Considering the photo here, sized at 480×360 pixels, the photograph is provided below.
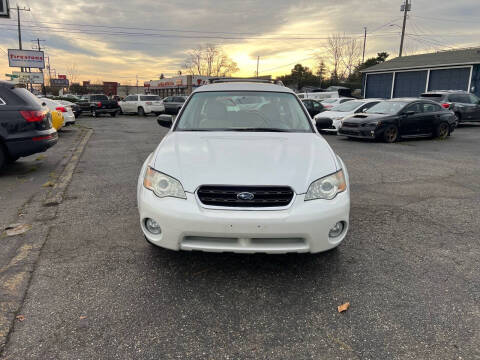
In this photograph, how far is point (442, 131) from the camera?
42.4ft

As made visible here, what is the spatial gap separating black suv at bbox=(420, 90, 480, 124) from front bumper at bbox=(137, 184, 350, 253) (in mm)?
16297

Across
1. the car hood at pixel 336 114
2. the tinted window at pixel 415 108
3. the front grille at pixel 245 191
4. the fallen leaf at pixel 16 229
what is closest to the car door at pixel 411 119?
the tinted window at pixel 415 108

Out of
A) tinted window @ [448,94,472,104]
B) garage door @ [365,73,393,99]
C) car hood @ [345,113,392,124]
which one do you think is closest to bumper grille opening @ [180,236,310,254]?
car hood @ [345,113,392,124]

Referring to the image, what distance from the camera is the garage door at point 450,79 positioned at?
25562 mm

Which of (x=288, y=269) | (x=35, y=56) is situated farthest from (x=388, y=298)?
(x=35, y=56)

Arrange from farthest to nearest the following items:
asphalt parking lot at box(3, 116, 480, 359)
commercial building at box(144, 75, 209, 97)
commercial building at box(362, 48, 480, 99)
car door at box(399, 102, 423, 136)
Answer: commercial building at box(144, 75, 209, 97) < commercial building at box(362, 48, 480, 99) < car door at box(399, 102, 423, 136) < asphalt parking lot at box(3, 116, 480, 359)

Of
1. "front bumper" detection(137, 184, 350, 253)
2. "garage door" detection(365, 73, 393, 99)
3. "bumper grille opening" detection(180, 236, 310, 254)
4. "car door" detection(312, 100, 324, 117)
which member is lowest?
"bumper grille opening" detection(180, 236, 310, 254)

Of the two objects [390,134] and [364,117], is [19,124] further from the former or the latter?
[390,134]

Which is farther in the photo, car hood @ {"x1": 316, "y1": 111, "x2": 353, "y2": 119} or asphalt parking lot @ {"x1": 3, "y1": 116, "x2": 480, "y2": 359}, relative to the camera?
car hood @ {"x1": 316, "y1": 111, "x2": 353, "y2": 119}

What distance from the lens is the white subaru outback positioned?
266cm

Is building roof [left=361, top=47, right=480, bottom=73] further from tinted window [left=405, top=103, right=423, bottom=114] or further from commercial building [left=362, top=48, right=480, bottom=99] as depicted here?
tinted window [left=405, top=103, right=423, bottom=114]

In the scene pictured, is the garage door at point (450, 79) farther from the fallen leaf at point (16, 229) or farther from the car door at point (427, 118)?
the fallen leaf at point (16, 229)

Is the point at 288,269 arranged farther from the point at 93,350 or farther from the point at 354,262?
the point at 93,350

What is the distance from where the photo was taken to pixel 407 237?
396 cm
